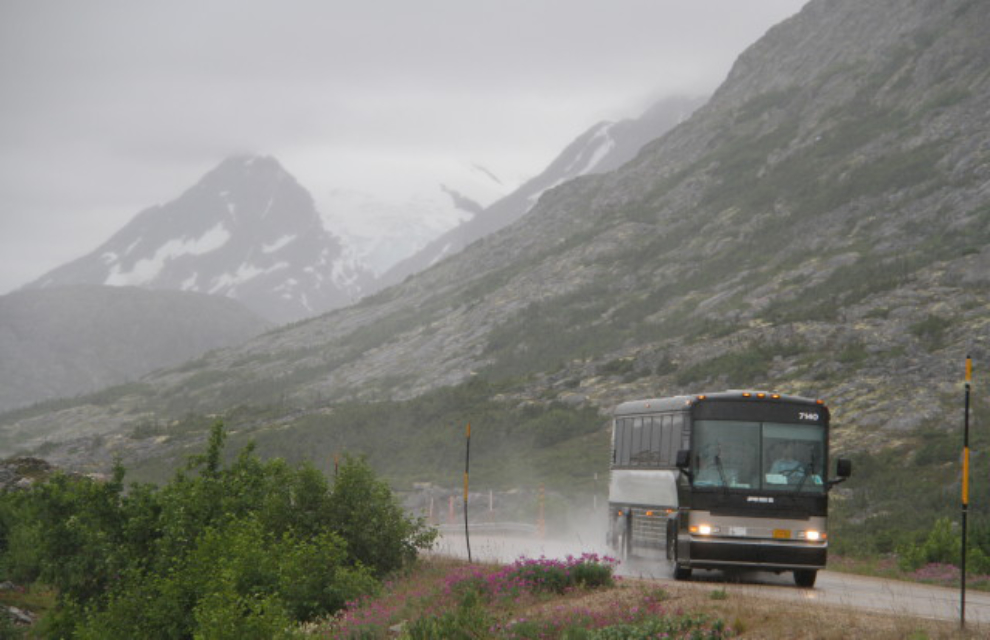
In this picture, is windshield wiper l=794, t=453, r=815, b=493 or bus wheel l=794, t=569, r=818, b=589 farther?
bus wheel l=794, t=569, r=818, b=589

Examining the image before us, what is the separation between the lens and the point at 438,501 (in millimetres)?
48125

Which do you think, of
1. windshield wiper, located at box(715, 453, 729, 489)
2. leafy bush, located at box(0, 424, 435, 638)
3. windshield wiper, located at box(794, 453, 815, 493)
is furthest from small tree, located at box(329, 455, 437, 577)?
windshield wiper, located at box(794, 453, 815, 493)

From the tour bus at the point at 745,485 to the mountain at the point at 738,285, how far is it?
729 inches

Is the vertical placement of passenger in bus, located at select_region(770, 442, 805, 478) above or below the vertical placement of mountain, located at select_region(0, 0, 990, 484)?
below

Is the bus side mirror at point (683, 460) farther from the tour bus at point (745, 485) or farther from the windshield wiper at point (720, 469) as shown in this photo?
the windshield wiper at point (720, 469)

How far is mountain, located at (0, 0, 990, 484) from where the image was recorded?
2056 inches

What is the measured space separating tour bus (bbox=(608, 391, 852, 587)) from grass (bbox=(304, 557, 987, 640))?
2.12m

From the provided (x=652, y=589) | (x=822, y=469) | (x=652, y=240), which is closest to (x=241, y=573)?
(x=652, y=589)

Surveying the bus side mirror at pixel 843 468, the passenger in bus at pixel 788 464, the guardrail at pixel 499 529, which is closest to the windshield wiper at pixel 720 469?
the passenger in bus at pixel 788 464

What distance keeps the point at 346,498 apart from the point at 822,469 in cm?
1007

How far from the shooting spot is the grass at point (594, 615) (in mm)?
13039

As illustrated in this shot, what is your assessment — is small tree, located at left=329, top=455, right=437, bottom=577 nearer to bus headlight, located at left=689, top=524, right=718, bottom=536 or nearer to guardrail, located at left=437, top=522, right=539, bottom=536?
bus headlight, located at left=689, top=524, right=718, bottom=536

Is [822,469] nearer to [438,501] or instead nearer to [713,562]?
[713,562]

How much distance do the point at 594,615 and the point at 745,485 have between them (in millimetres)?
6195
